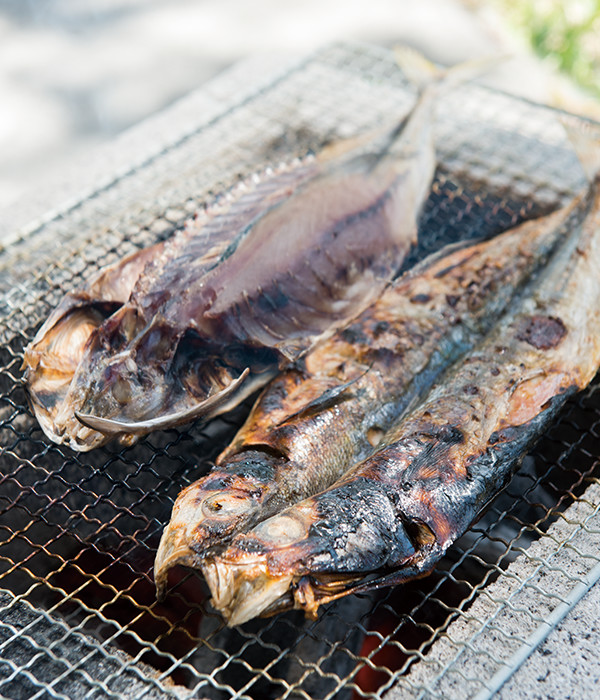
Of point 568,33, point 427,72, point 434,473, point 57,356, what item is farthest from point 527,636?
point 568,33

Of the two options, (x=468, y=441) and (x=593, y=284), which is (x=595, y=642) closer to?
(x=468, y=441)

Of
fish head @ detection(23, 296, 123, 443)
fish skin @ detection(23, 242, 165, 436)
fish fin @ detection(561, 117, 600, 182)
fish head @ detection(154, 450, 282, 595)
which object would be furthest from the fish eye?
fish fin @ detection(561, 117, 600, 182)

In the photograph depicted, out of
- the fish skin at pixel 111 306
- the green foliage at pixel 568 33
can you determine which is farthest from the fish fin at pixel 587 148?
the green foliage at pixel 568 33

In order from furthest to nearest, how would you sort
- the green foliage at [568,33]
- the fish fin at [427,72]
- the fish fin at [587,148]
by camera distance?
the green foliage at [568,33], the fish fin at [427,72], the fish fin at [587,148]

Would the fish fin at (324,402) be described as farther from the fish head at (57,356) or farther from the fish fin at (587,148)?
the fish fin at (587,148)

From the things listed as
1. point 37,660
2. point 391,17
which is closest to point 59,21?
point 391,17
